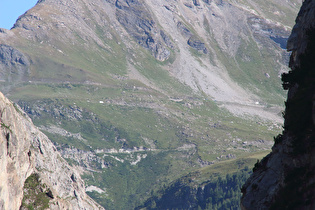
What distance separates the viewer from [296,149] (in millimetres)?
43344

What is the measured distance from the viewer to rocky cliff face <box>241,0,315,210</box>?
136ft

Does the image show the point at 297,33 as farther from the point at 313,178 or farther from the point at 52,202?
the point at 52,202

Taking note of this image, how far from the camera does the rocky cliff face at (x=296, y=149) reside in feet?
136

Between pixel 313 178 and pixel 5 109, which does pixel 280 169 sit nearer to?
pixel 313 178

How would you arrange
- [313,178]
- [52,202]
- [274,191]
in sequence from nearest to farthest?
[313,178] < [274,191] < [52,202]

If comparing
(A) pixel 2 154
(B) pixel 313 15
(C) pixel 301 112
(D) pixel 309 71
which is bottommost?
(A) pixel 2 154

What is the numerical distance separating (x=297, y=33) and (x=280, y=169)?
15183 mm

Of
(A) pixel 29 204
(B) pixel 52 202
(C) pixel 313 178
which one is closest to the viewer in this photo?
(C) pixel 313 178

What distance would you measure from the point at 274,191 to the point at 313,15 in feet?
56.0

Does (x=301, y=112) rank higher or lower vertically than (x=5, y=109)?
higher

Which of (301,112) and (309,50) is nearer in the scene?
(301,112)

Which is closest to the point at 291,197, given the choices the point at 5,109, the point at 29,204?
the point at 5,109

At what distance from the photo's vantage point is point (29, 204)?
16862 cm

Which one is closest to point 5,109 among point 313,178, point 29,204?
point 29,204
